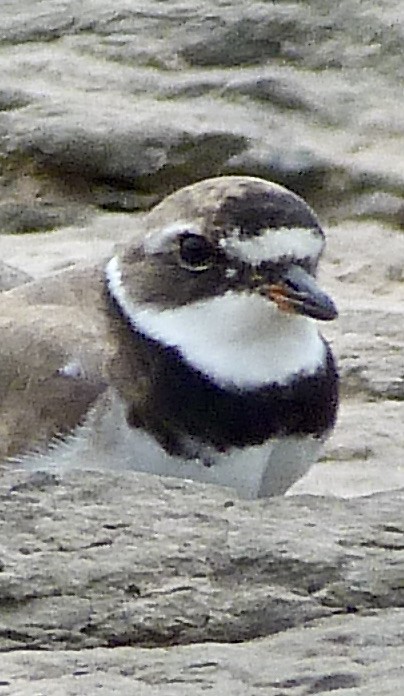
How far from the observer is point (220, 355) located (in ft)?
6.50

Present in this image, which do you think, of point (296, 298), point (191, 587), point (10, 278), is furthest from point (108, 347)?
point (10, 278)

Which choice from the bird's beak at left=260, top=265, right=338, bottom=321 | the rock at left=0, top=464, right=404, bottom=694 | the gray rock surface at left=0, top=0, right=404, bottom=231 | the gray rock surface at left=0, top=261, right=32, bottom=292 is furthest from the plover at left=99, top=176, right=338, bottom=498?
the gray rock surface at left=0, top=0, right=404, bottom=231

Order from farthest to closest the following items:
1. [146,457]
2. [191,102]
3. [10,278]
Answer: [191,102]
[10,278]
[146,457]

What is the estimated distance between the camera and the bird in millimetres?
1957

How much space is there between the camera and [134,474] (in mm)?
1755

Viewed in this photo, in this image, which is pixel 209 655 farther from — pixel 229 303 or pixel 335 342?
pixel 335 342

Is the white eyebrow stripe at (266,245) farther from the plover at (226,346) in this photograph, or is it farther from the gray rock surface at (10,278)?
the gray rock surface at (10,278)

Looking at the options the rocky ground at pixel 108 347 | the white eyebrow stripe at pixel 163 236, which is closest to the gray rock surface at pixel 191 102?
the rocky ground at pixel 108 347

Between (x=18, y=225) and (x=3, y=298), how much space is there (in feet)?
4.16

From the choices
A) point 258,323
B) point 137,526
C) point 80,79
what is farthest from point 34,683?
point 80,79

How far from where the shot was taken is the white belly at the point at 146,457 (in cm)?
194

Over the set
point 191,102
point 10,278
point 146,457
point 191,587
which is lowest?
point 191,102

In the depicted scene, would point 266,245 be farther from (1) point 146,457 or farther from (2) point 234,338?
(1) point 146,457

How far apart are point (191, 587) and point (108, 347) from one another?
1.78ft
